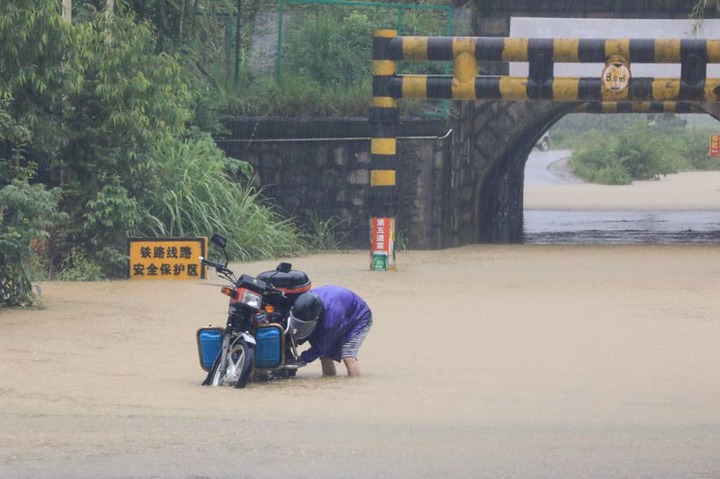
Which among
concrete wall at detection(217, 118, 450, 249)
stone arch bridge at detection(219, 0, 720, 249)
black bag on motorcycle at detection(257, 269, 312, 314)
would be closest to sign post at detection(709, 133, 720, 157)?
stone arch bridge at detection(219, 0, 720, 249)

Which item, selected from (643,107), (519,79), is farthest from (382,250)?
(643,107)

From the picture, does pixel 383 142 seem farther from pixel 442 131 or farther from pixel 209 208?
pixel 442 131

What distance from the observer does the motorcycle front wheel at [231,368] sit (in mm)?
10009

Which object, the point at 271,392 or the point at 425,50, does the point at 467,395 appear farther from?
the point at 425,50

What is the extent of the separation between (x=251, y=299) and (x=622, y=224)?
23.3 metres

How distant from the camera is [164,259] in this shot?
17.3m

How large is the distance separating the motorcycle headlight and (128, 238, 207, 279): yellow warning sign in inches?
285

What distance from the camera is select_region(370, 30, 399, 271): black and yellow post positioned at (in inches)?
779

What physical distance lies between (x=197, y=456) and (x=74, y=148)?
34.5 feet

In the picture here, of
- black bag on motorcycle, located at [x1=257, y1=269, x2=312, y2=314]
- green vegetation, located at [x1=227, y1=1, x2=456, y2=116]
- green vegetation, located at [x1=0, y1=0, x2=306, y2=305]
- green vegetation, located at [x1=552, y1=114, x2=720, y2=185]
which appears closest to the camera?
black bag on motorcycle, located at [x1=257, y1=269, x2=312, y2=314]

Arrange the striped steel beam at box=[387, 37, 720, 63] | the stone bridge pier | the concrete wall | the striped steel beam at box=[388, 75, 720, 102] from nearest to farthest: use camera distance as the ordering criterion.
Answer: the striped steel beam at box=[387, 37, 720, 63], the striped steel beam at box=[388, 75, 720, 102], the concrete wall, the stone bridge pier

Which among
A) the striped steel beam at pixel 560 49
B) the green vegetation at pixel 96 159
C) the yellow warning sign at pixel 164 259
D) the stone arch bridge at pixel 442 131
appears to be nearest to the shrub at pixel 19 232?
the green vegetation at pixel 96 159

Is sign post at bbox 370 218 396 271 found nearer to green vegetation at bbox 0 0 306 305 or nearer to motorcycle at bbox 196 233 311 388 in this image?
green vegetation at bbox 0 0 306 305

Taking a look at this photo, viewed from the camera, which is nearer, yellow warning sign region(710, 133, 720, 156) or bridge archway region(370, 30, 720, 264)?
bridge archway region(370, 30, 720, 264)
